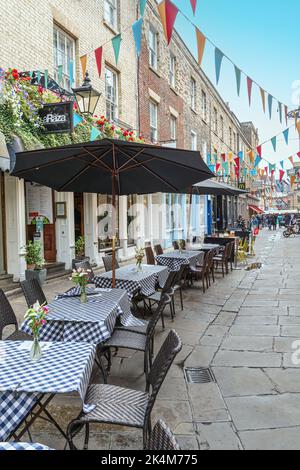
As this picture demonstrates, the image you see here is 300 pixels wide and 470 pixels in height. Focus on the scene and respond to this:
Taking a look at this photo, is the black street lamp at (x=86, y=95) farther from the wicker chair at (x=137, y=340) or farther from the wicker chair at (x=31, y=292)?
the wicker chair at (x=137, y=340)

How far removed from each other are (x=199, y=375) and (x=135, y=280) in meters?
2.01

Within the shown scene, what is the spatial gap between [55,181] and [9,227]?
2.45 meters

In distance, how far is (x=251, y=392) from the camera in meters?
3.66

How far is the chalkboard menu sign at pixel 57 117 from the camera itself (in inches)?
276

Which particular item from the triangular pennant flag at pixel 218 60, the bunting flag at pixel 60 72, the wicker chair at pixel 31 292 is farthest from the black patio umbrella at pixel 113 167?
the bunting flag at pixel 60 72

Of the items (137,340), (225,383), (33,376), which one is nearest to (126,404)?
(33,376)

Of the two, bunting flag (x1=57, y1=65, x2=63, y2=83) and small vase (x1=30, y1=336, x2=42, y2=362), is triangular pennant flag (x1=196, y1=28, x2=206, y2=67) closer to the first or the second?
bunting flag (x1=57, y1=65, x2=63, y2=83)

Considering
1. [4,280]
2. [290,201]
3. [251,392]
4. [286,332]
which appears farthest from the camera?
[290,201]

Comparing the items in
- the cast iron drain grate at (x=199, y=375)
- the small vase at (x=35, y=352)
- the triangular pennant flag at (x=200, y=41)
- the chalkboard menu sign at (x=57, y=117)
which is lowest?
the cast iron drain grate at (x=199, y=375)

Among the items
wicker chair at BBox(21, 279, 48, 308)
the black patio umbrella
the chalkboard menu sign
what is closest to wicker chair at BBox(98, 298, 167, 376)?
wicker chair at BBox(21, 279, 48, 308)

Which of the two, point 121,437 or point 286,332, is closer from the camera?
point 121,437

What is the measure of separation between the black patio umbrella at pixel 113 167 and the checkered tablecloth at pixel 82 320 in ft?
5.47

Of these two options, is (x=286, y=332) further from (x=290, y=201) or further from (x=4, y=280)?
(x=290, y=201)
